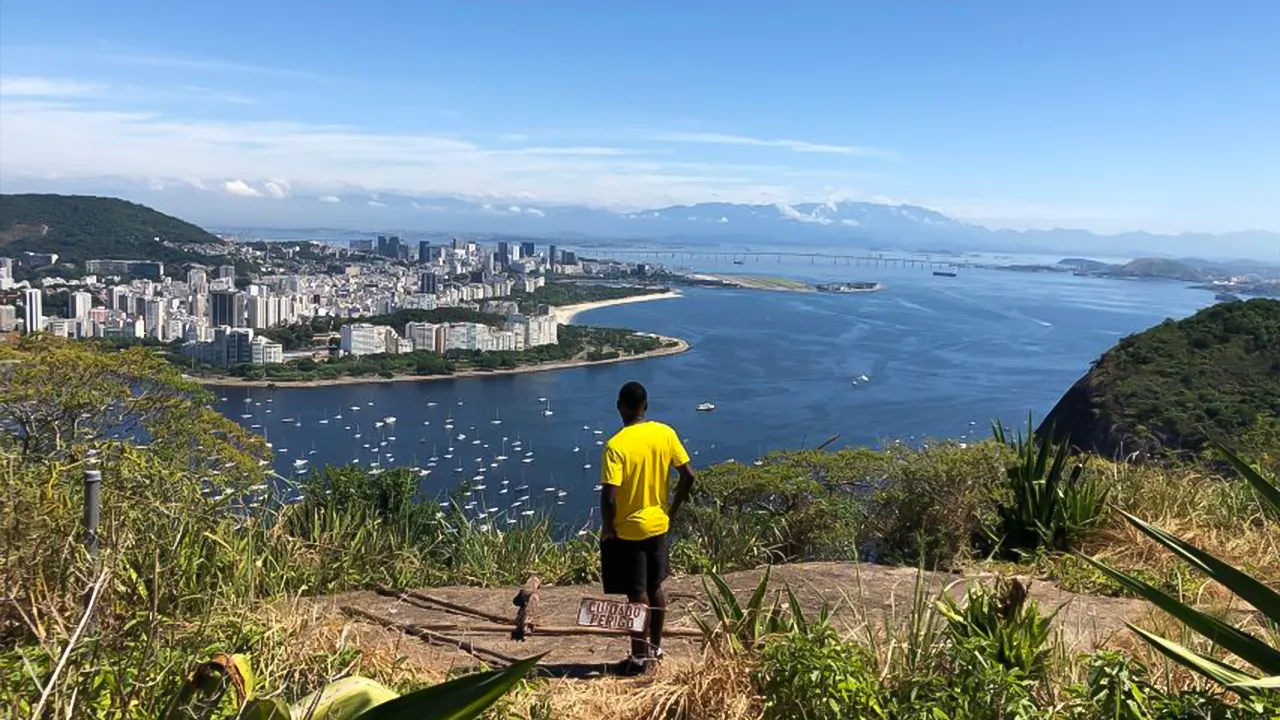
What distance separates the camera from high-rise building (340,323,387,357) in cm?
4391

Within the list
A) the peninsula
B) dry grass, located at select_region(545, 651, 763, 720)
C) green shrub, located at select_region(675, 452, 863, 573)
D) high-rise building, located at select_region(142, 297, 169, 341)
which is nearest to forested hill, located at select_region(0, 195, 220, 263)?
the peninsula

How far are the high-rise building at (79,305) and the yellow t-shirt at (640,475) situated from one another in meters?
39.1

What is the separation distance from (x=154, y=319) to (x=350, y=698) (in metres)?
43.8

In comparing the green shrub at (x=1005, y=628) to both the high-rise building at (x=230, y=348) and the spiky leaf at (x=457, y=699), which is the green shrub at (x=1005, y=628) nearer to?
the spiky leaf at (x=457, y=699)

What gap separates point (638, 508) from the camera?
9.94ft

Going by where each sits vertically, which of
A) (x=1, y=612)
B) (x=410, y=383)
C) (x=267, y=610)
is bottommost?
(x=410, y=383)

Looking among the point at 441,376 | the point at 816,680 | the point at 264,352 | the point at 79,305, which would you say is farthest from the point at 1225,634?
the point at 79,305

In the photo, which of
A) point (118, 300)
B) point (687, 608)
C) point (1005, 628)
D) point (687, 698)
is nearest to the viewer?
point (1005, 628)

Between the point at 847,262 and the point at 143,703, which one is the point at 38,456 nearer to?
the point at 143,703

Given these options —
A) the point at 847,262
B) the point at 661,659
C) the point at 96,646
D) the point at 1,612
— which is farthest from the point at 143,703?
the point at 847,262

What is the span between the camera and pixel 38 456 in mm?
3348

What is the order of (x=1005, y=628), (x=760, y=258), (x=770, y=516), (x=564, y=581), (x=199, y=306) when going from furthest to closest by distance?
(x=760, y=258), (x=199, y=306), (x=770, y=516), (x=564, y=581), (x=1005, y=628)

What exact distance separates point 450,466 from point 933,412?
1517 cm

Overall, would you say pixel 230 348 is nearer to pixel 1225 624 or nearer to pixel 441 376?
pixel 441 376
